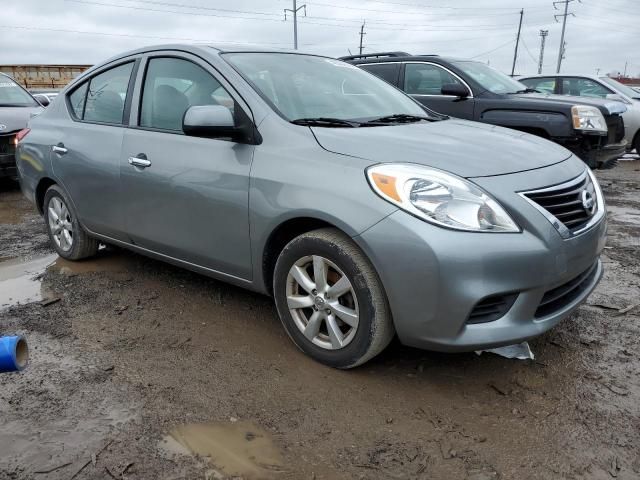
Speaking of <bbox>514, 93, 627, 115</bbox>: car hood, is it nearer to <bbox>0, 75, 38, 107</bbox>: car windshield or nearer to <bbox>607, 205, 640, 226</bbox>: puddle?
<bbox>607, 205, 640, 226</bbox>: puddle

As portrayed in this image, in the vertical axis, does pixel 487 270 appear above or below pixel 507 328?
above

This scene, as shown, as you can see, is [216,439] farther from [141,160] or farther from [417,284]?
[141,160]

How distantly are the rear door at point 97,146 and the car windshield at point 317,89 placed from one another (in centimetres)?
103

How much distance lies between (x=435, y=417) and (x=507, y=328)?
19.7 inches

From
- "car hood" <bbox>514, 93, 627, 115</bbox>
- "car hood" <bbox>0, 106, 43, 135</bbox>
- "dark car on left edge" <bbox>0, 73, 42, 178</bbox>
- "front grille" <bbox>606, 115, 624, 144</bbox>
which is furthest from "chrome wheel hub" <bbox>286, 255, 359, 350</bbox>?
"car hood" <bbox>0, 106, 43, 135</bbox>

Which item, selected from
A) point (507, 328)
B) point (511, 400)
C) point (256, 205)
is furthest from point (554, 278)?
point (256, 205)

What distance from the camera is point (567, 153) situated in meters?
3.15

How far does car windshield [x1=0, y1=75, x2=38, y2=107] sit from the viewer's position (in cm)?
843

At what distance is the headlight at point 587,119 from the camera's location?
6395 mm

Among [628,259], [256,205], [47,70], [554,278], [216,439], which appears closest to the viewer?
[216,439]

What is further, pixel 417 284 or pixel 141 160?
pixel 141 160

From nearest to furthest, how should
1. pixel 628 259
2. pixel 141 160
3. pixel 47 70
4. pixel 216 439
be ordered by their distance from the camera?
1. pixel 216 439
2. pixel 141 160
3. pixel 628 259
4. pixel 47 70

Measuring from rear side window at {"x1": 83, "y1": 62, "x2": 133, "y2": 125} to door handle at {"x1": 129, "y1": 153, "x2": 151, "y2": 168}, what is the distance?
41 centimetres

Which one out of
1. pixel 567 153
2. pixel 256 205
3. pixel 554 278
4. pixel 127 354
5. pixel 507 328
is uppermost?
pixel 567 153
